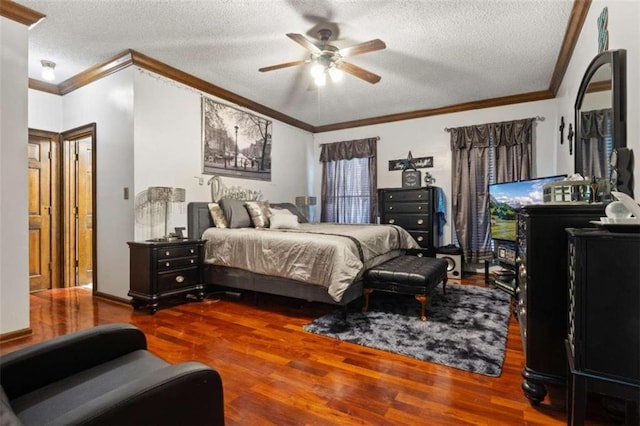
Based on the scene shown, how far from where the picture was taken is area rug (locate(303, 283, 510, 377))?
2.24 m

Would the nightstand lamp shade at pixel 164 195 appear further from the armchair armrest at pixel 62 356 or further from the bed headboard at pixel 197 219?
the armchair armrest at pixel 62 356

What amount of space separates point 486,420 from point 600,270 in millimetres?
896

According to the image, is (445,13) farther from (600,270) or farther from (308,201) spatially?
(308,201)

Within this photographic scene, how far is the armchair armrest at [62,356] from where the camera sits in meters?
1.02

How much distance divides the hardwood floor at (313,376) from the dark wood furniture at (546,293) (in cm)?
18

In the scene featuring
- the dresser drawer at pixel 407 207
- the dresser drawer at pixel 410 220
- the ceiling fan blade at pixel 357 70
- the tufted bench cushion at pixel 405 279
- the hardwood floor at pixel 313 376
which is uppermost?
the ceiling fan blade at pixel 357 70

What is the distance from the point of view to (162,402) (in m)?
0.83

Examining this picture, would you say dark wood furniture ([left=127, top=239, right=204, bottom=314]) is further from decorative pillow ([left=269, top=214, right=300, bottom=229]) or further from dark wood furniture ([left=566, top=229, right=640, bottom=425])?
dark wood furniture ([left=566, top=229, right=640, bottom=425])

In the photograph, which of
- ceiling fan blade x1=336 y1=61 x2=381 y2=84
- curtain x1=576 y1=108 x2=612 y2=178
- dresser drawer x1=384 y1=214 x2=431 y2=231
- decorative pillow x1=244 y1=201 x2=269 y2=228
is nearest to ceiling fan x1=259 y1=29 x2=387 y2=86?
ceiling fan blade x1=336 y1=61 x2=381 y2=84

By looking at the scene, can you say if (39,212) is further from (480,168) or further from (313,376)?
(480,168)

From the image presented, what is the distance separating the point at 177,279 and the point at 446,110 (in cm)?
467

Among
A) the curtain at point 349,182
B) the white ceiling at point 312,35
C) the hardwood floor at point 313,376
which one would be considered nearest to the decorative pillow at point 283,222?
the hardwood floor at point 313,376

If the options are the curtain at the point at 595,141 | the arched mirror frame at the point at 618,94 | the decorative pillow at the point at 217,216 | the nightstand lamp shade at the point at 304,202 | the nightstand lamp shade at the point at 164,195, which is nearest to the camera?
the arched mirror frame at the point at 618,94

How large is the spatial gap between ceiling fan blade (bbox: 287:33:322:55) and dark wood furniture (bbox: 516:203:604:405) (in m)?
2.14
